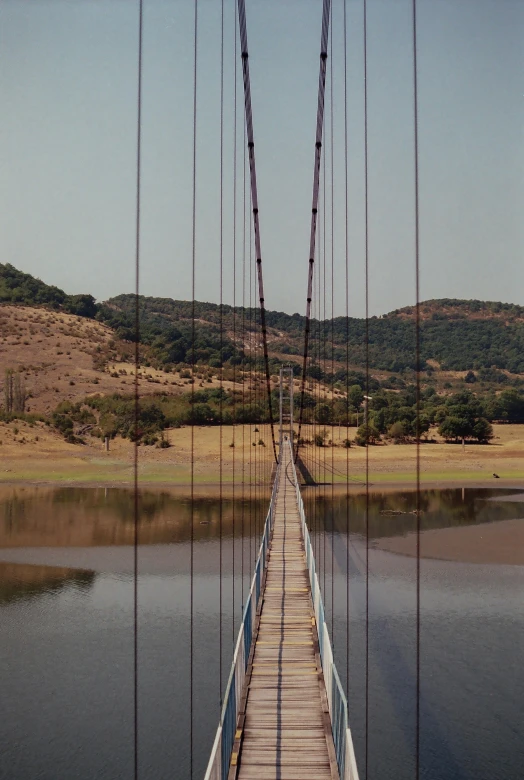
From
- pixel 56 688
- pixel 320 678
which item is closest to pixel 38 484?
pixel 56 688

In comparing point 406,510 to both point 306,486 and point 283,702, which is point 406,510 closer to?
point 306,486

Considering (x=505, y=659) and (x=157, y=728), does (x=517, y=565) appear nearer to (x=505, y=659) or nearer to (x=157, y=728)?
(x=505, y=659)

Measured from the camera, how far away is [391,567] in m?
25.4

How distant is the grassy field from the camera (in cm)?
4875

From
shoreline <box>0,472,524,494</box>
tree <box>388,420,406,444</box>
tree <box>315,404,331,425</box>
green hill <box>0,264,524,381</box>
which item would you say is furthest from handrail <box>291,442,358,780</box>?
green hill <box>0,264,524,381</box>

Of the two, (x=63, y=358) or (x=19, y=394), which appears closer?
(x=19, y=394)

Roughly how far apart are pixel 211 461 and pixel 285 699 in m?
43.1

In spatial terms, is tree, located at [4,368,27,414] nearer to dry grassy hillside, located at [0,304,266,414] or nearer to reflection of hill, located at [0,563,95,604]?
dry grassy hillside, located at [0,304,266,414]

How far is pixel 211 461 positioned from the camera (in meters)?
53.3

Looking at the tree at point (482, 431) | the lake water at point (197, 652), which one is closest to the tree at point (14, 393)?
the lake water at point (197, 652)

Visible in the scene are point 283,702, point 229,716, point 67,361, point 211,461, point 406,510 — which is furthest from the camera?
point 67,361

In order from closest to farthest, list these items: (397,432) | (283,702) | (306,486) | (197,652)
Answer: (283,702), (197,652), (306,486), (397,432)

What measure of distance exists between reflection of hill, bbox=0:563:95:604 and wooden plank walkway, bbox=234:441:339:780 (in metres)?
8.27

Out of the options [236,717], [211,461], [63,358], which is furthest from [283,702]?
[63,358]
